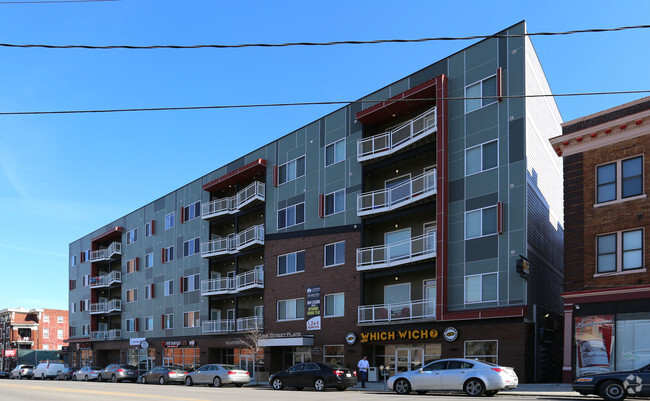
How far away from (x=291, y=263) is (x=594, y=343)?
67.7ft

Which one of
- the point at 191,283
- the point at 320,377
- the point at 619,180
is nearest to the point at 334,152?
the point at 320,377

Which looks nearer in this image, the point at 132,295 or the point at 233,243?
the point at 233,243

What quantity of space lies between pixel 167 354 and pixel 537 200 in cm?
3653

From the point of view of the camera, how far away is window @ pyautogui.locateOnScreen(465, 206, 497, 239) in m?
29.2

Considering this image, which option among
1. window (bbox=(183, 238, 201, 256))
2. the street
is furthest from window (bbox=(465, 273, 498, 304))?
window (bbox=(183, 238, 201, 256))

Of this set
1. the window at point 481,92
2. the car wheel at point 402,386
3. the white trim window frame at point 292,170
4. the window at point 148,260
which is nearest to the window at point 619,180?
the window at point 481,92

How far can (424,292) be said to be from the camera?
33.2 m

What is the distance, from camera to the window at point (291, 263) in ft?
132

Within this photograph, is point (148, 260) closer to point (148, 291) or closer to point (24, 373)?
point (148, 291)

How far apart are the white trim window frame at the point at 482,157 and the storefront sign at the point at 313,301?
1275 cm

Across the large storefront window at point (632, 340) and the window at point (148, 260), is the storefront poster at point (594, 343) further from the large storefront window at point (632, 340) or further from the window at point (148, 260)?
the window at point (148, 260)

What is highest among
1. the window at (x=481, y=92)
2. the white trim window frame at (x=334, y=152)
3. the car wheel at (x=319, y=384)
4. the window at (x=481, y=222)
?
the window at (x=481, y=92)

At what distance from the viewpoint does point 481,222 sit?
29.6 metres

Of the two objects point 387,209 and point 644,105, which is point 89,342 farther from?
point 644,105
